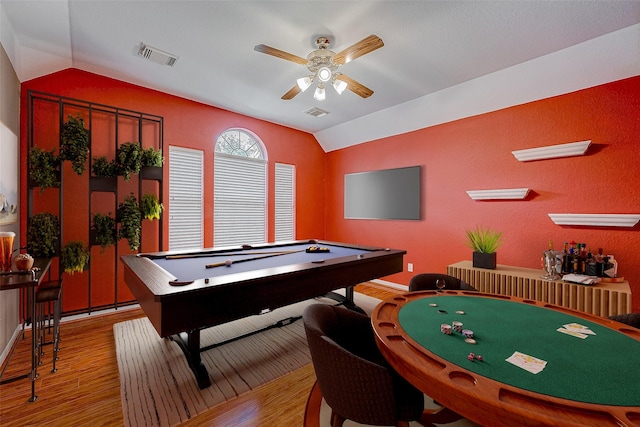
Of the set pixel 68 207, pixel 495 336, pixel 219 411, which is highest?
pixel 68 207

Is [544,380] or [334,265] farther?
[334,265]

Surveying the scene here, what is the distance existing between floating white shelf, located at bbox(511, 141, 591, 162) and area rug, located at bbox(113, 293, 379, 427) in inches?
131

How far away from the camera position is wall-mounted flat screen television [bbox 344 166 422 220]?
4.45m

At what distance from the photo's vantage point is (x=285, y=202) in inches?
211

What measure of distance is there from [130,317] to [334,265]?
2.72 metres

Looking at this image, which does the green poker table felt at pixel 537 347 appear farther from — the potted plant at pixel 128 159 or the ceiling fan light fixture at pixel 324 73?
the potted plant at pixel 128 159

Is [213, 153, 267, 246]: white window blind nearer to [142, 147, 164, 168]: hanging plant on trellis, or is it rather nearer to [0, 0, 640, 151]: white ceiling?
[142, 147, 164, 168]: hanging plant on trellis

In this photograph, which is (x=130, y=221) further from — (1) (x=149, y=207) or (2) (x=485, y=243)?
(2) (x=485, y=243)

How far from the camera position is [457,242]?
13.1 feet

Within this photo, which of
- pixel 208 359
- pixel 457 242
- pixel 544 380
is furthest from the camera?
pixel 457 242

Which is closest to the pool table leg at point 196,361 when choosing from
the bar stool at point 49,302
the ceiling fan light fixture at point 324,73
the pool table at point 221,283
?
the pool table at point 221,283

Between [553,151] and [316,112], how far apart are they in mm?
3216

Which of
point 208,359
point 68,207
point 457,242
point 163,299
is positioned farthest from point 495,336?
point 68,207

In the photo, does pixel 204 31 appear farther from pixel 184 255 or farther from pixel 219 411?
pixel 219 411
